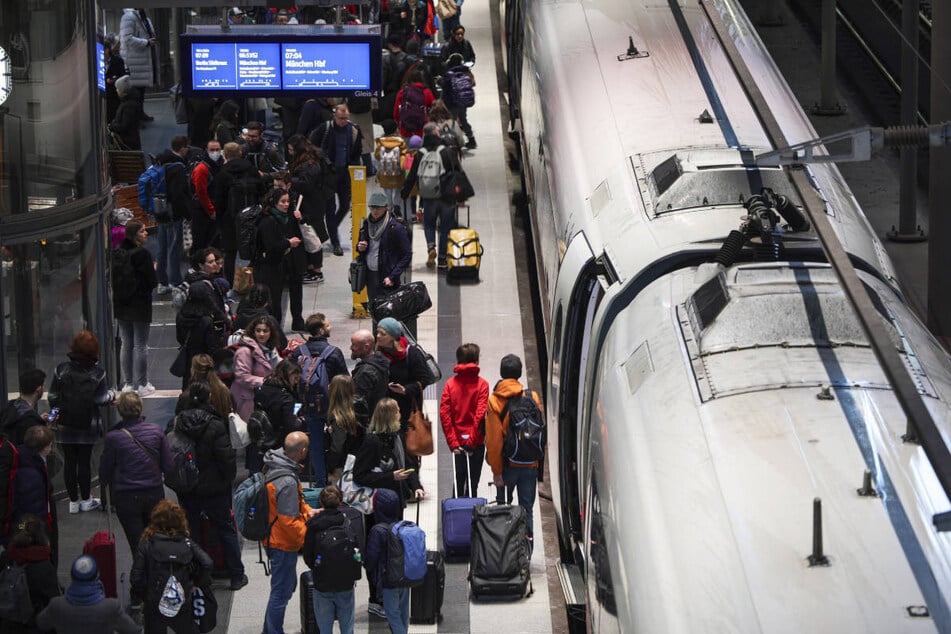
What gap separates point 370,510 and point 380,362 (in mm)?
1908

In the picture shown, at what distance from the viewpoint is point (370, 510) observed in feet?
40.9

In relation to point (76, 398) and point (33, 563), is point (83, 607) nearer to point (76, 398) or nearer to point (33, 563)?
point (33, 563)

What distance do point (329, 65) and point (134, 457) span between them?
863 cm

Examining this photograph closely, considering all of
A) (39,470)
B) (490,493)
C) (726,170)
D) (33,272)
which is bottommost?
(490,493)

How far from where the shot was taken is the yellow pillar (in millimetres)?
19016

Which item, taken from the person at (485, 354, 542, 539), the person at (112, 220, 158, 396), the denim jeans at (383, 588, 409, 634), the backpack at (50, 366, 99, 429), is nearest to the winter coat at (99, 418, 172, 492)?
the backpack at (50, 366, 99, 429)

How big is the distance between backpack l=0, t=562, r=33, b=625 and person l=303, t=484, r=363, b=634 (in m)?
1.93

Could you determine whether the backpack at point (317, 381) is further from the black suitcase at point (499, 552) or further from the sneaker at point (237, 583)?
the black suitcase at point (499, 552)

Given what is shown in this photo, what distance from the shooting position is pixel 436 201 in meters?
20.3

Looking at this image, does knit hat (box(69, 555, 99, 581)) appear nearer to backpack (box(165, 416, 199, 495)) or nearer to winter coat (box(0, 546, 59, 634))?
winter coat (box(0, 546, 59, 634))

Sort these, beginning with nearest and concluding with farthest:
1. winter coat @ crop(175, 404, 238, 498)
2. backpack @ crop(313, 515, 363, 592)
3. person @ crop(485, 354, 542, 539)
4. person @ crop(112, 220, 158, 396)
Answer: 1. backpack @ crop(313, 515, 363, 592)
2. winter coat @ crop(175, 404, 238, 498)
3. person @ crop(485, 354, 542, 539)
4. person @ crop(112, 220, 158, 396)

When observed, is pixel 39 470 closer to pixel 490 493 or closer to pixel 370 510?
pixel 370 510

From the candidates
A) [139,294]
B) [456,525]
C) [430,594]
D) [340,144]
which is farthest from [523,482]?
[340,144]

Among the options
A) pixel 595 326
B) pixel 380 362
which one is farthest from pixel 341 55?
pixel 595 326
